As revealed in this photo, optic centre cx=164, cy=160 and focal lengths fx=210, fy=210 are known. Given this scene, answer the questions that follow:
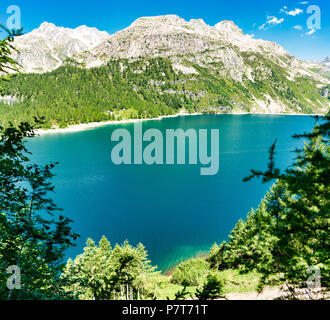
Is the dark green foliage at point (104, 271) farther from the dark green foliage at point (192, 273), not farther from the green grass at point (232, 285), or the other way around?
the dark green foliage at point (192, 273)

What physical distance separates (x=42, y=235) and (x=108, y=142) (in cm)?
10386

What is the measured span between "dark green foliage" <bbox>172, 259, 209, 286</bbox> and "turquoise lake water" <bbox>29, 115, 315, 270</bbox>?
5.27 metres

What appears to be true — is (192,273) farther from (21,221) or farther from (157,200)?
(157,200)

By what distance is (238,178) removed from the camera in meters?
60.5

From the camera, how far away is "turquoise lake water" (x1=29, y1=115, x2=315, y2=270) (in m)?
36.5

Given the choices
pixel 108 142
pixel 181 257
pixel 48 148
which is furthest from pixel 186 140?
pixel 181 257

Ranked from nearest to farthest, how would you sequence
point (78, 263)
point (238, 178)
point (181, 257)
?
point (78, 263), point (181, 257), point (238, 178)

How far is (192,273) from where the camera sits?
23.6 m

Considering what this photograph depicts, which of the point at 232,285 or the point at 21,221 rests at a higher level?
the point at 21,221

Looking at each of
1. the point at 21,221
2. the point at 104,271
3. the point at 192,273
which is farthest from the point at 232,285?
the point at 21,221

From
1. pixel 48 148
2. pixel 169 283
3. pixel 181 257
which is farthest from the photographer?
pixel 48 148

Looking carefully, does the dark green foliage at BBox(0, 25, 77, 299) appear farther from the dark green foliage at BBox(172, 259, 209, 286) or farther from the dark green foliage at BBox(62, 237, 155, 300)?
the dark green foliage at BBox(172, 259, 209, 286)

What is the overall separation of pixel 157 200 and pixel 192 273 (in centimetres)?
2693
